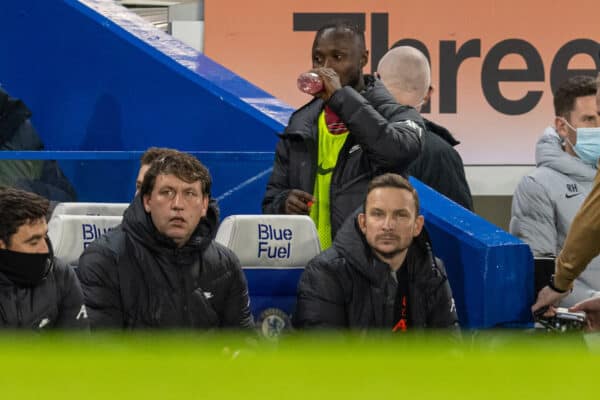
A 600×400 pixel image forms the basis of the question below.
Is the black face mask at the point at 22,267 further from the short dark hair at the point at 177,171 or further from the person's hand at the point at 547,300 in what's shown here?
the person's hand at the point at 547,300

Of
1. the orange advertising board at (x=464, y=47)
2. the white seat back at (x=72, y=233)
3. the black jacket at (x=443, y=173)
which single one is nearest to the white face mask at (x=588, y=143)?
the black jacket at (x=443, y=173)

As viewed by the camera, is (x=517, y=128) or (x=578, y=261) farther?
(x=517, y=128)

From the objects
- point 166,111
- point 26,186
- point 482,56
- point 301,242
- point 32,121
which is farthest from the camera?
point 482,56

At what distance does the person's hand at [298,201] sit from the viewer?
4211 millimetres

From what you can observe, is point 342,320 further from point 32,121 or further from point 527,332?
point 32,121

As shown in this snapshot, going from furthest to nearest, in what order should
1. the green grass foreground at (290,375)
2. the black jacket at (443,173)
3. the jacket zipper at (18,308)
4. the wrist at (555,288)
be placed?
1. the black jacket at (443,173)
2. the wrist at (555,288)
3. the jacket zipper at (18,308)
4. the green grass foreground at (290,375)

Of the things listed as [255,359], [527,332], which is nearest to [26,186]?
[527,332]

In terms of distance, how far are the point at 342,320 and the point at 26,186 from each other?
2139 millimetres

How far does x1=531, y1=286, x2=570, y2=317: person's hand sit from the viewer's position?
4.19m

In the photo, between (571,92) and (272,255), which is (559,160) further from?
(272,255)

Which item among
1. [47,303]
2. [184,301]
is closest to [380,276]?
[184,301]

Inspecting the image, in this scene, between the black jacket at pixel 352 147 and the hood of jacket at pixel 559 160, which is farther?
the hood of jacket at pixel 559 160

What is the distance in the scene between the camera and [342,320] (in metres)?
3.84

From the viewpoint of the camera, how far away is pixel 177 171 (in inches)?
151
